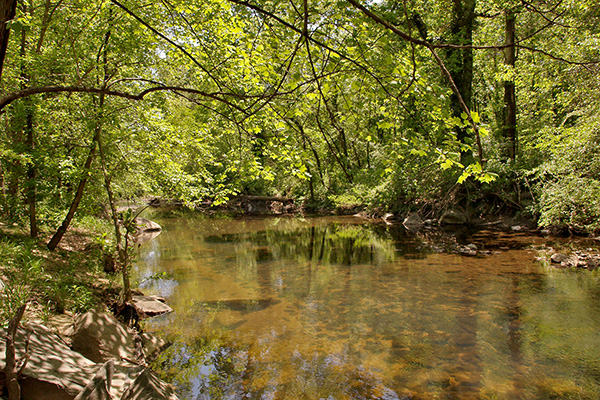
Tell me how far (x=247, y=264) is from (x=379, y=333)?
6323 mm

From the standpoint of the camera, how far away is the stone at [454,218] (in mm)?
17953

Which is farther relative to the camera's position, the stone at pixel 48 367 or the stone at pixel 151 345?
the stone at pixel 151 345

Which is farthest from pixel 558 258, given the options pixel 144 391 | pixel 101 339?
pixel 101 339

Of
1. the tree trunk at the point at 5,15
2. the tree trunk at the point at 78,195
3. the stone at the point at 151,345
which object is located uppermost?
the tree trunk at the point at 5,15

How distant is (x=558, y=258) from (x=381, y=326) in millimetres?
6556

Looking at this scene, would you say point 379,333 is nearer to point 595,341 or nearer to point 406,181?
point 595,341

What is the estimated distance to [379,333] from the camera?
6469mm

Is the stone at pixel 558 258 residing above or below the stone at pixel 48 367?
below

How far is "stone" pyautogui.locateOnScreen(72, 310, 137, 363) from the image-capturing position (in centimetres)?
467

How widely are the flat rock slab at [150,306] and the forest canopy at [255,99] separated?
2211mm

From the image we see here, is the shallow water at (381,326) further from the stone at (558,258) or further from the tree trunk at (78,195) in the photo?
the tree trunk at (78,195)

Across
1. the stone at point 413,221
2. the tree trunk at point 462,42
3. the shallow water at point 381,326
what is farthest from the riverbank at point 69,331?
the tree trunk at point 462,42

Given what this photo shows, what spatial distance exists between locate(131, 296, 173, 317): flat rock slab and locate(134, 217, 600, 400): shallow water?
244 mm

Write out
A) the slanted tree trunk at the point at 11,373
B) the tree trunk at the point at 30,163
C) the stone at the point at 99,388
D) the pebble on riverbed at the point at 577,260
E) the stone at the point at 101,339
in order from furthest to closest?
1. the pebble on riverbed at the point at 577,260
2. the tree trunk at the point at 30,163
3. the stone at the point at 101,339
4. the stone at the point at 99,388
5. the slanted tree trunk at the point at 11,373
